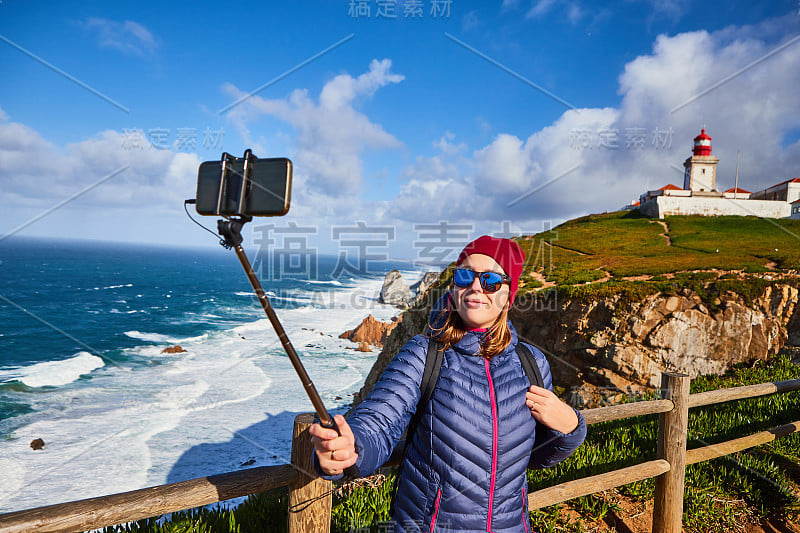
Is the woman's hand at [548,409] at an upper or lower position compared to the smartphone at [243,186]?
lower

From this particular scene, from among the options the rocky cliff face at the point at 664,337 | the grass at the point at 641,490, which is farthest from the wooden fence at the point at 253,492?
the rocky cliff face at the point at 664,337

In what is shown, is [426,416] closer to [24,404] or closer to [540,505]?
[540,505]

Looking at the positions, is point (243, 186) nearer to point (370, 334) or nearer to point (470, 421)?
point (470, 421)

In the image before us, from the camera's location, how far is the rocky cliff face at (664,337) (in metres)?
13.3

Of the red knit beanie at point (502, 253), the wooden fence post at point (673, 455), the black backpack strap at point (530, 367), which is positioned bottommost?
the wooden fence post at point (673, 455)

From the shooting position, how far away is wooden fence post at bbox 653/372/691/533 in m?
4.00

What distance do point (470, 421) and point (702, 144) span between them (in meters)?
66.2

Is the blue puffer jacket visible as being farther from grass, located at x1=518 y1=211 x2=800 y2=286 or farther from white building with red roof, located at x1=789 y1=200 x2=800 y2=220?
white building with red roof, located at x1=789 y1=200 x2=800 y2=220

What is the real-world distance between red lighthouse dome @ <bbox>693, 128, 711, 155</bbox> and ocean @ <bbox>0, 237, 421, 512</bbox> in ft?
148

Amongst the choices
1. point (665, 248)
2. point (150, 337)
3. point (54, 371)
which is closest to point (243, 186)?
point (665, 248)

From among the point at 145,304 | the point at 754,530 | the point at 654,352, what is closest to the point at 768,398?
the point at 754,530

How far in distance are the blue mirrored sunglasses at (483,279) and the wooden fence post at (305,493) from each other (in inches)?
45.3

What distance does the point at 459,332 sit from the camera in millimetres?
2057

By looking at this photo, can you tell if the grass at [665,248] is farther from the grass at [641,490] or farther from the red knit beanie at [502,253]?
the red knit beanie at [502,253]
